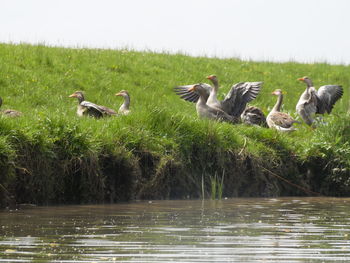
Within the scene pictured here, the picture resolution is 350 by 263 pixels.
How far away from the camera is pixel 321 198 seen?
1395 cm

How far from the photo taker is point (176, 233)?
815 cm

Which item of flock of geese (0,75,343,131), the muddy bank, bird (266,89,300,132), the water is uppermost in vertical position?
flock of geese (0,75,343,131)

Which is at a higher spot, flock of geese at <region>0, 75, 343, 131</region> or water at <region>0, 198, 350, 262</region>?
flock of geese at <region>0, 75, 343, 131</region>

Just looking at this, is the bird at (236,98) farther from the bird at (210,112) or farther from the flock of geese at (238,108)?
the bird at (210,112)

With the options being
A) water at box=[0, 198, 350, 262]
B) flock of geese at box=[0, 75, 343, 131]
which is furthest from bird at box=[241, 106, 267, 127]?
water at box=[0, 198, 350, 262]

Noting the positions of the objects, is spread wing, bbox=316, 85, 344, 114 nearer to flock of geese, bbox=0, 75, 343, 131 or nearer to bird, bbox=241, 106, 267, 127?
flock of geese, bbox=0, 75, 343, 131

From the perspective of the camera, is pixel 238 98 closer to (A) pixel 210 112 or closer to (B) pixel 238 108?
(B) pixel 238 108

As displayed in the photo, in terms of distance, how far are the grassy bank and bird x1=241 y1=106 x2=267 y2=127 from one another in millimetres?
906

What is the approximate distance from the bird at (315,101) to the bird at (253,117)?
168 cm

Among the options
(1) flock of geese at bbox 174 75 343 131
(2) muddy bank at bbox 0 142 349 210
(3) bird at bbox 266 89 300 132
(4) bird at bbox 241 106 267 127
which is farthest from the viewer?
(4) bird at bbox 241 106 267 127

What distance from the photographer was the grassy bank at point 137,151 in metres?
11.2

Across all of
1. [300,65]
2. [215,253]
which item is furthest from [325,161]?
[300,65]

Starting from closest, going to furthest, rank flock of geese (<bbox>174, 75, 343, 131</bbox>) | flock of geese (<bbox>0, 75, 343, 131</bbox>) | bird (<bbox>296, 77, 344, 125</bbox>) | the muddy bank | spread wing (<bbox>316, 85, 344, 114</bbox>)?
the muddy bank < flock of geese (<bbox>0, 75, 343, 131</bbox>) < flock of geese (<bbox>174, 75, 343, 131</bbox>) < bird (<bbox>296, 77, 344, 125</bbox>) < spread wing (<bbox>316, 85, 344, 114</bbox>)

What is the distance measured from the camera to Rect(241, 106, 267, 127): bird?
17109 mm
